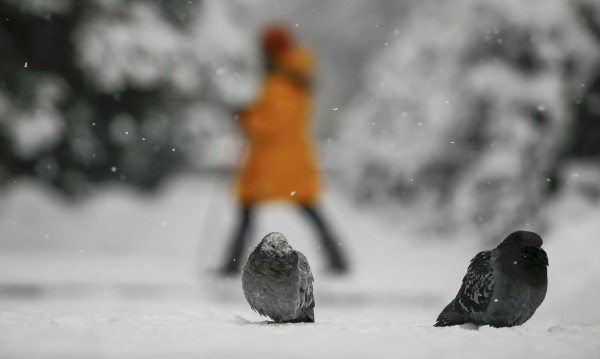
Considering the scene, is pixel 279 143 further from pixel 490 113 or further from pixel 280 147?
pixel 490 113

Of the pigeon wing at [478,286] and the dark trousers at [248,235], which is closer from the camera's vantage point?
the pigeon wing at [478,286]

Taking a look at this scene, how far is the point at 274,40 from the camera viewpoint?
9094 mm

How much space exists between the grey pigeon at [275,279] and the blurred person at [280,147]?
16.6 ft

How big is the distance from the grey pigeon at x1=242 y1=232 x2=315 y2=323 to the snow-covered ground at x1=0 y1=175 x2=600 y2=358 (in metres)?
0.08

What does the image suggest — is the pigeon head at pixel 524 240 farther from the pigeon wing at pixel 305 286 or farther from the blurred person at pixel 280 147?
the blurred person at pixel 280 147

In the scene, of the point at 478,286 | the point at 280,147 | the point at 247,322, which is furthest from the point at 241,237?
the point at 478,286

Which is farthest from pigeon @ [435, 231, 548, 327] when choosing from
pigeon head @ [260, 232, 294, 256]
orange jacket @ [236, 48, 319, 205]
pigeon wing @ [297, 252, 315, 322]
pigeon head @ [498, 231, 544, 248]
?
orange jacket @ [236, 48, 319, 205]

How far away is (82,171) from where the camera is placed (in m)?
14.7

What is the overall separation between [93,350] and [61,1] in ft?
35.8

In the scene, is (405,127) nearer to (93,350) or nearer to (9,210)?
(9,210)

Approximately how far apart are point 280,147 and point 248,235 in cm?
94

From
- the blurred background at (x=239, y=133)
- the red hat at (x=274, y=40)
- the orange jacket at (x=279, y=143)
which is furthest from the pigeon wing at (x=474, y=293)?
the red hat at (x=274, y=40)

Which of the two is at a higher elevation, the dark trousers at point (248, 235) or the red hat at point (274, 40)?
the red hat at point (274, 40)

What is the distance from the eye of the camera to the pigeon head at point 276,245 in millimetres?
3566
